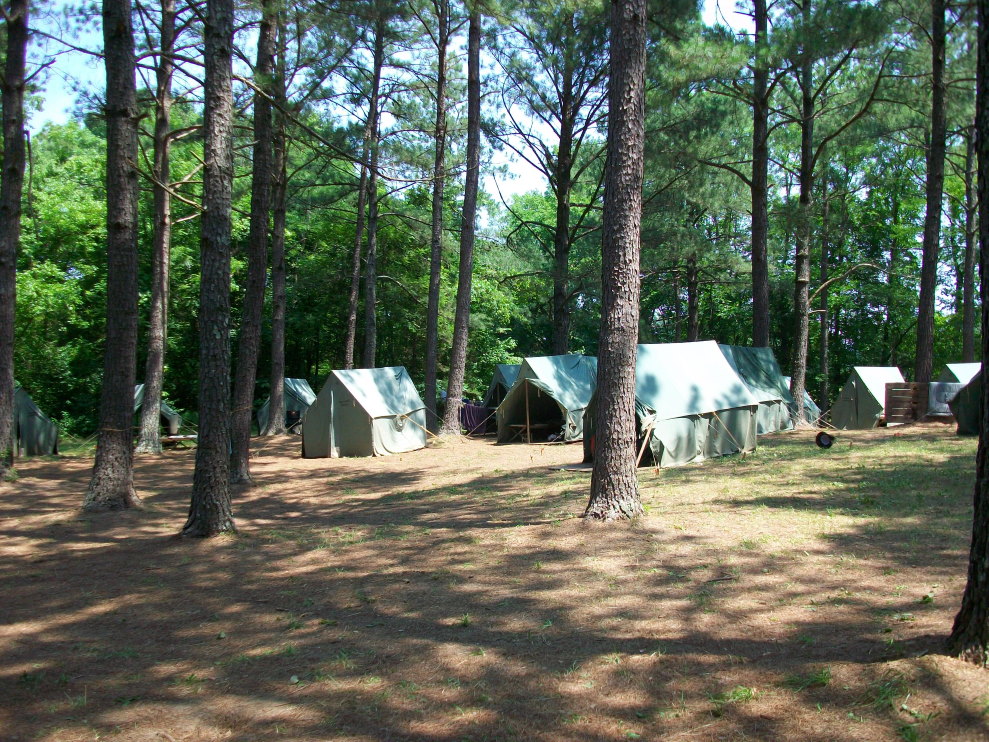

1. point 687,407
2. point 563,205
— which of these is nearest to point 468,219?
point 563,205

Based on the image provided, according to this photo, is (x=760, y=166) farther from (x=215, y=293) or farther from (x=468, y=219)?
(x=215, y=293)

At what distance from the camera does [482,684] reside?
11.6 ft

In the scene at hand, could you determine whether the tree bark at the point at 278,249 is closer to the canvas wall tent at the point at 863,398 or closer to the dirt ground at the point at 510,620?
the dirt ground at the point at 510,620

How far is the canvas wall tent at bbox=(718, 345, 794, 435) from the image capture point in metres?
15.2

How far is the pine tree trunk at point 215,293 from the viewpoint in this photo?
6492 mm

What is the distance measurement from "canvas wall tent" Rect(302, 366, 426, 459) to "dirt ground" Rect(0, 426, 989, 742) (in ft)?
20.4

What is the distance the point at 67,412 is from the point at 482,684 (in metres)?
23.9

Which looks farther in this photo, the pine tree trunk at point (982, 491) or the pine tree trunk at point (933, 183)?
the pine tree trunk at point (933, 183)

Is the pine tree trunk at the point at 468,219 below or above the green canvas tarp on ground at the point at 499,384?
above

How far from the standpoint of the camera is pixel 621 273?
6.37 m

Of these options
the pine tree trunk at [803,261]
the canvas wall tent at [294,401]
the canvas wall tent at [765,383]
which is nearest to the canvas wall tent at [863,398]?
the canvas wall tent at [765,383]

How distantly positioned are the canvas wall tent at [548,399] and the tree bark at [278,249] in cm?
556

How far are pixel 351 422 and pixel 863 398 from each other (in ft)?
45.1

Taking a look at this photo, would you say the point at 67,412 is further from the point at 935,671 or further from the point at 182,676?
the point at 935,671
